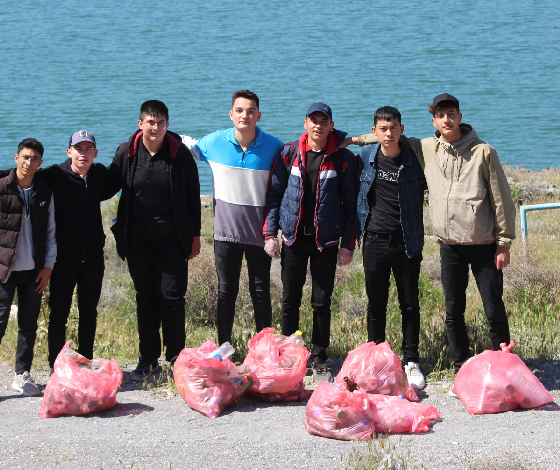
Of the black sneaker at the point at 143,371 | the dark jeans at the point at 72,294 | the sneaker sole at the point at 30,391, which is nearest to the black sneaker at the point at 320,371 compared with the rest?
the black sneaker at the point at 143,371

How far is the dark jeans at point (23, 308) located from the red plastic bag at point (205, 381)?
117 cm

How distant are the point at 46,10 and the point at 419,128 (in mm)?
60753

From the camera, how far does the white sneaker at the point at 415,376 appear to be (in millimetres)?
5316

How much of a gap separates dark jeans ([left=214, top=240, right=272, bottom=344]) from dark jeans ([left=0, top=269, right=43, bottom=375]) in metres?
1.34

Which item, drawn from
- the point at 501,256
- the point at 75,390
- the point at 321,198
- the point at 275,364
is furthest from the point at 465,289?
the point at 75,390

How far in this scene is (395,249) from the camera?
5.21 m

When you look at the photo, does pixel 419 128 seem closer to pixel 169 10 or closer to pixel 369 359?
pixel 369 359

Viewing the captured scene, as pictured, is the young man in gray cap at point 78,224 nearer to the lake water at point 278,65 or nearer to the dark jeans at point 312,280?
the dark jeans at point 312,280

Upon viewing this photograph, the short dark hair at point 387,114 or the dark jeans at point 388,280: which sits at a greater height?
the short dark hair at point 387,114

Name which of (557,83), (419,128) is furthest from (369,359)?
(557,83)

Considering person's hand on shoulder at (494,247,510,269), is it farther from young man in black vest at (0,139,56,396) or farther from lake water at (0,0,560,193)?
lake water at (0,0,560,193)

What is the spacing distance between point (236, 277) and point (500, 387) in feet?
6.85

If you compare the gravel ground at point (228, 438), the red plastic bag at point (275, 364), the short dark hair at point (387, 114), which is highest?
the short dark hair at point (387, 114)

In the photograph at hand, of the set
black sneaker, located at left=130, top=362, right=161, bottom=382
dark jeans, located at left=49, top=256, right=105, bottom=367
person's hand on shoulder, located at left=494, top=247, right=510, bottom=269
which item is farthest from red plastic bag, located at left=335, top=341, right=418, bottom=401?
dark jeans, located at left=49, top=256, right=105, bottom=367
